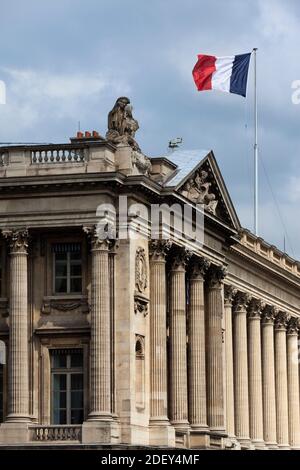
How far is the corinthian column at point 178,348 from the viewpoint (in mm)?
92250

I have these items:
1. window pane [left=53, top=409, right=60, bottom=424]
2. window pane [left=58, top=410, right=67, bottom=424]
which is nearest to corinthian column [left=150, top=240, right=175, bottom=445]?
window pane [left=58, top=410, right=67, bottom=424]

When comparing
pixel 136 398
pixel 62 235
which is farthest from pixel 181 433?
pixel 62 235

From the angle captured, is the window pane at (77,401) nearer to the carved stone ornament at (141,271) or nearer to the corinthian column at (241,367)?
the carved stone ornament at (141,271)

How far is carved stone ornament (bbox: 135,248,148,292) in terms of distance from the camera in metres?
88.2

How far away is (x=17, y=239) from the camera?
8612 centimetres

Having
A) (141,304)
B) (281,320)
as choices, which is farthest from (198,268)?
(281,320)

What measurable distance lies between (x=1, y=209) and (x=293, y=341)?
4339 cm

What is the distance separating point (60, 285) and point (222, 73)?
2193 cm

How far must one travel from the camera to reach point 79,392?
86375 millimetres

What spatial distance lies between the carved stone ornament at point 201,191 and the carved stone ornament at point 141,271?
21.4 ft

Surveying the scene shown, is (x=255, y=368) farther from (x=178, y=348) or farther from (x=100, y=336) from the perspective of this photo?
(x=100, y=336)

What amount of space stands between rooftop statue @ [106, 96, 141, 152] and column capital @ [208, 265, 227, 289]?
40.2 feet

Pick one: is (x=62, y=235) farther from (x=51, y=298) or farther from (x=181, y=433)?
(x=181, y=433)

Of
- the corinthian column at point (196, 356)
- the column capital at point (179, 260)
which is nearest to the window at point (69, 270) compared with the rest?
the column capital at point (179, 260)
